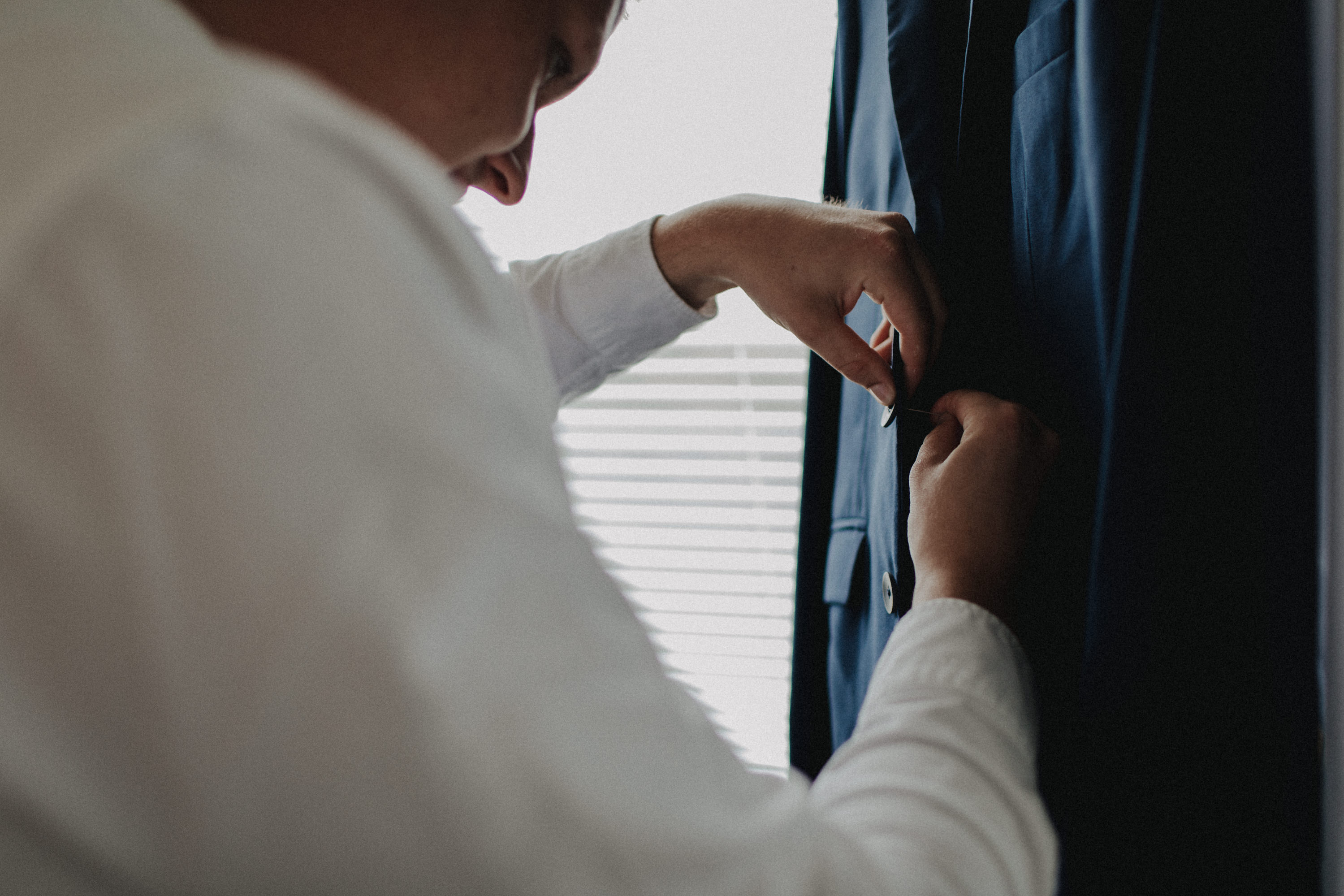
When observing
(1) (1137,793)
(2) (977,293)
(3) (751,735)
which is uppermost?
(2) (977,293)

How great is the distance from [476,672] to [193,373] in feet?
0.38

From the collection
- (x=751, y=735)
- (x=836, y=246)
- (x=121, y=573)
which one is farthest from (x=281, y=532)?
(x=751, y=735)

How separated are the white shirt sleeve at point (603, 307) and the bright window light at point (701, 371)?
0.42m

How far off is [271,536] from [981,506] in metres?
0.43

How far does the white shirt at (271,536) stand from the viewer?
0.24 meters

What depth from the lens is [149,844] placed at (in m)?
0.26

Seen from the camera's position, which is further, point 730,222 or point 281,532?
point 730,222

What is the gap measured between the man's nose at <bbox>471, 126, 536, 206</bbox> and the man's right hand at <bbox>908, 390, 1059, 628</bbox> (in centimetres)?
39

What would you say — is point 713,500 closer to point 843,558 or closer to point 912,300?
point 843,558

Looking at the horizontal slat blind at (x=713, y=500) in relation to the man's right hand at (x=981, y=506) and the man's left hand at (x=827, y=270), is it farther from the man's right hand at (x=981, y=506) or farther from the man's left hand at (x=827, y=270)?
the man's right hand at (x=981, y=506)

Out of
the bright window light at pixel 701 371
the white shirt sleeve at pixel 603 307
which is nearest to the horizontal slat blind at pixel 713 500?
the bright window light at pixel 701 371

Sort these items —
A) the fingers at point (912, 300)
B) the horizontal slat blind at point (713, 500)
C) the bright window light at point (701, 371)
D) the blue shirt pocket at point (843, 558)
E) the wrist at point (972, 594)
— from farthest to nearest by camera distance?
the horizontal slat blind at point (713, 500) → the bright window light at point (701, 371) → the blue shirt pocket at point (843, 558) → the fingers at point (912, 300) → the wrist at point (972, 594)

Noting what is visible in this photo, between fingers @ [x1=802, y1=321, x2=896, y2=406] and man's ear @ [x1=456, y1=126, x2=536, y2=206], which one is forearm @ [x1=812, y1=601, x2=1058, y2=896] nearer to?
fingers @ [x1=802, y1=321, x2=896, y2=406]

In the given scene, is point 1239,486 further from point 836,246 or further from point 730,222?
point 730,222
